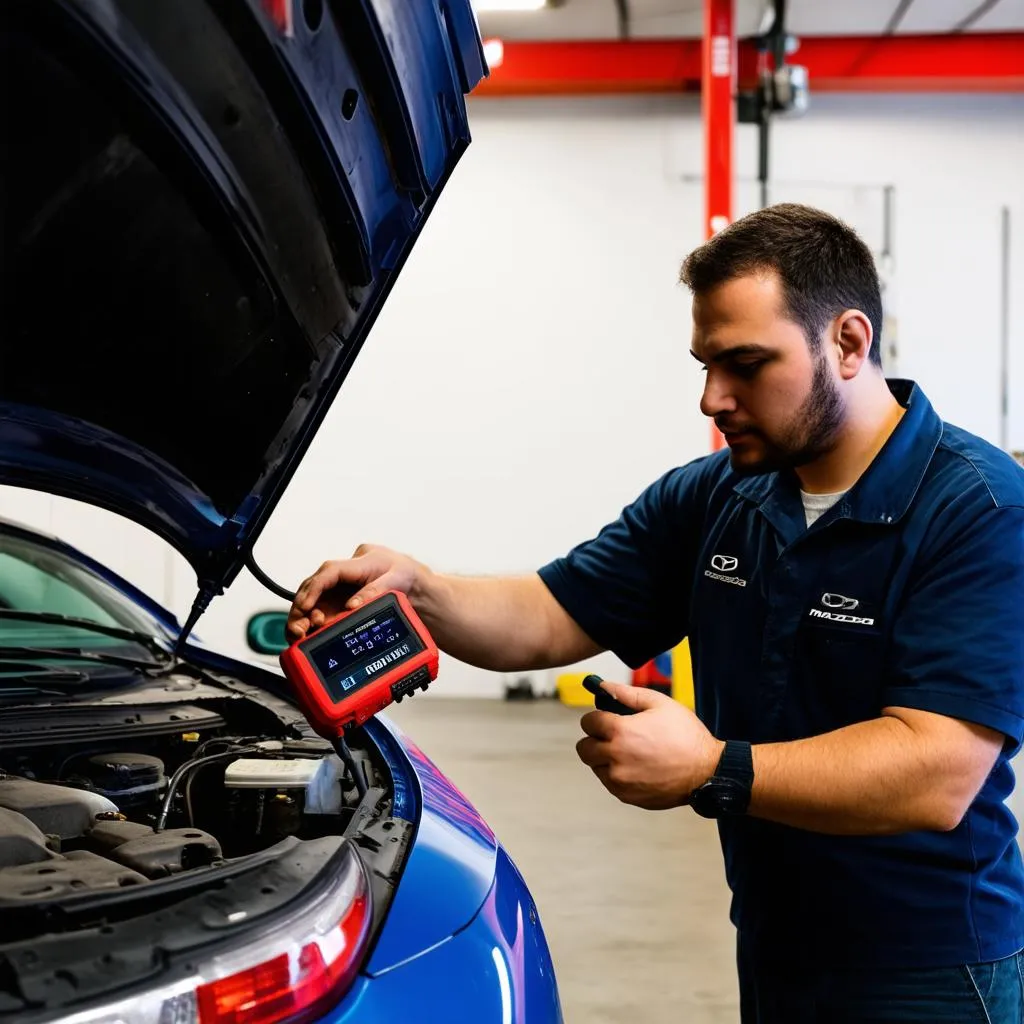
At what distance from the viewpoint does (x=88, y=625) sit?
2115 millimetres

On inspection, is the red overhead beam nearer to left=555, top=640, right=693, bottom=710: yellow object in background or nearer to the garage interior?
the garage interior

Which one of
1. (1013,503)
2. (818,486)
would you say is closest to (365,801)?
(818,486)

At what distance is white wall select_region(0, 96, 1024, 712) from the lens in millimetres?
6141

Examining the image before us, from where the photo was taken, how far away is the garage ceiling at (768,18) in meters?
5.62

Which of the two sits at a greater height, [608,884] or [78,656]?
[78,656]

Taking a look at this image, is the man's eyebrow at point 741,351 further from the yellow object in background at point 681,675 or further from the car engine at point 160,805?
the yellow object in background at point 681,675

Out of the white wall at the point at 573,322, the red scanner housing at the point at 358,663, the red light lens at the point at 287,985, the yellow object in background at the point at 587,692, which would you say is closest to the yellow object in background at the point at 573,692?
the yellow object in background at the point at 587,692

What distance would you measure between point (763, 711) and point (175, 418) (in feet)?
3.04

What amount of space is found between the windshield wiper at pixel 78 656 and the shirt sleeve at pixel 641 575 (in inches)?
37.3

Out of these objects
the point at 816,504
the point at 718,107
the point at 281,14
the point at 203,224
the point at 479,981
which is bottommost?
the point at 479,981

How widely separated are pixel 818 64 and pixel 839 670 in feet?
18.9

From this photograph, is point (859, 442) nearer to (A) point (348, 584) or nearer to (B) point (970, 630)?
(B) point (970, 630)

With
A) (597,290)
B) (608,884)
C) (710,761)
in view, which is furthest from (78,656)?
(597,290)

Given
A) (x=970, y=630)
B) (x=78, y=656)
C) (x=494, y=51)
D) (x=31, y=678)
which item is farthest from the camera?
(x=494, y=51)
